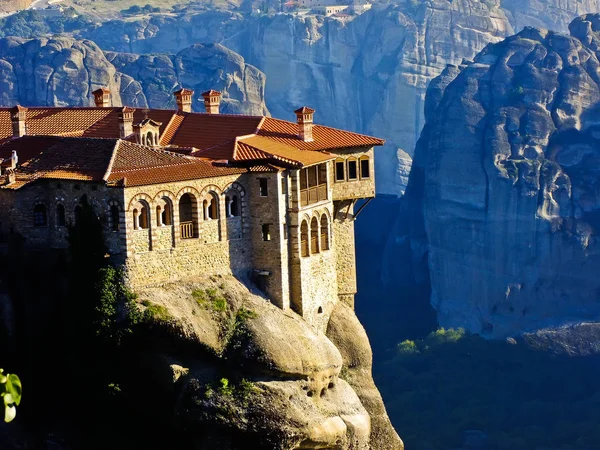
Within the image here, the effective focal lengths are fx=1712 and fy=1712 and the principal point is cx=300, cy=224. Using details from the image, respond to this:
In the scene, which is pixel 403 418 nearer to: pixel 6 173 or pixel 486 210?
pixel 486 210

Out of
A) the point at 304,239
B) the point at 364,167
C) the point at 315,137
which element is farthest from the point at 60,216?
the point at 364,167

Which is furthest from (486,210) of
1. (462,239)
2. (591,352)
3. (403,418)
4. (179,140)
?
(179,140)

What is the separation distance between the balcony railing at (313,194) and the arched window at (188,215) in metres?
4.75

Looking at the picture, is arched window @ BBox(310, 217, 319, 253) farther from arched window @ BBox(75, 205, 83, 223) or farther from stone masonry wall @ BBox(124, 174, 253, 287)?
arched window @ BBox(75, 205, 83, 223)

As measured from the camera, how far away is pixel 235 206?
201 ft

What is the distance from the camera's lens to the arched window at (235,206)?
2410 inches

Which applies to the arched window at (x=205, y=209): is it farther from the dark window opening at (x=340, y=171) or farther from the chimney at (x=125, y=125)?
the dark window opening at (x=340, y=171)

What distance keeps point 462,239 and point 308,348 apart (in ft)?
456

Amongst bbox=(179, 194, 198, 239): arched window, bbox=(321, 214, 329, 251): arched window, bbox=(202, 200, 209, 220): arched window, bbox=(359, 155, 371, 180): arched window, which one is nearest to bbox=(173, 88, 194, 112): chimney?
bbox=(359, 155, 371, 180): arched window

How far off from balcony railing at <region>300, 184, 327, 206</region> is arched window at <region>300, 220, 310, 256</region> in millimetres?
808

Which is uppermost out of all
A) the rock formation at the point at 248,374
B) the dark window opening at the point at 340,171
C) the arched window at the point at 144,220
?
the dark window opening at the point at 340,171

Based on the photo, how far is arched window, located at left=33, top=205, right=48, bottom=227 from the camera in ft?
198

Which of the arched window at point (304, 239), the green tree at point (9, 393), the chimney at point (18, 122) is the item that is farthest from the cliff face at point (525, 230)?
the green tree at point (9, 393)

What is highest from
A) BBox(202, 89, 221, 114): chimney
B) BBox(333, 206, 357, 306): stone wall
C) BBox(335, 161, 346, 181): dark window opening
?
BBox(202, 89, 221, 114): chimney
